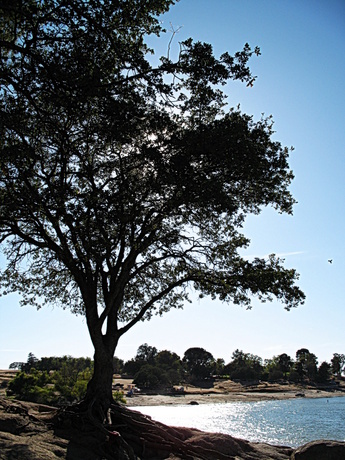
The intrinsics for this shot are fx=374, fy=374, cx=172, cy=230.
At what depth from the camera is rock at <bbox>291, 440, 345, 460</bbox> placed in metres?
14.7

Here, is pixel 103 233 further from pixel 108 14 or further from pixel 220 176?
pixel 108 14

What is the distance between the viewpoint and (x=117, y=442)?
1150 cm

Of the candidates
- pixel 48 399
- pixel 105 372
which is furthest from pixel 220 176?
pixel 48 399

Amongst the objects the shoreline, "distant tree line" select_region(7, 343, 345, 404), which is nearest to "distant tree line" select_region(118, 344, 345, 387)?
"distant tree line" select_region(7, 343, 345, 404)

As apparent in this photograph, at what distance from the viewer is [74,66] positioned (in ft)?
33.8

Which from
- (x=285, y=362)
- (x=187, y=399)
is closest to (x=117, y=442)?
(x=187, y=399)

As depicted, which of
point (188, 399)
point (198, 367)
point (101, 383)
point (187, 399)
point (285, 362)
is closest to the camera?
point (101, 383)

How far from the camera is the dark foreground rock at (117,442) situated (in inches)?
401

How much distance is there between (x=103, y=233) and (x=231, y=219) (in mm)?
6404

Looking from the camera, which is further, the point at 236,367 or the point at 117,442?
the point at 236,367

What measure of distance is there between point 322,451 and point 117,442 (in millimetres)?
8711

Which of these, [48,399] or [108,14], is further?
[48,399]

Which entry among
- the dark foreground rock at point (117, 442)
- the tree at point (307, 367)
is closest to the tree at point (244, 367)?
the tree at point (307, 367)

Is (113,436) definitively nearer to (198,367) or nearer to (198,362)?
(198,367)
